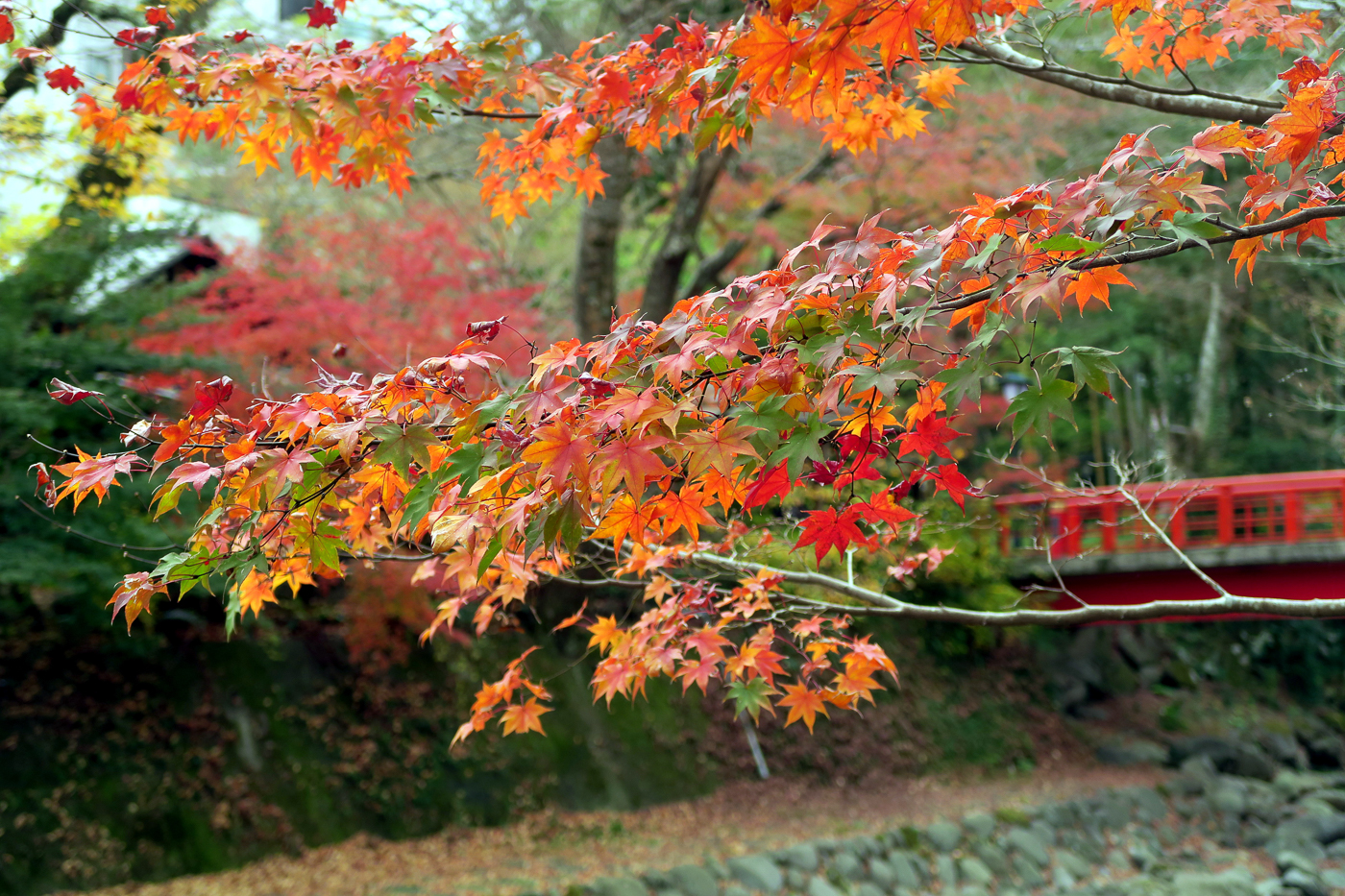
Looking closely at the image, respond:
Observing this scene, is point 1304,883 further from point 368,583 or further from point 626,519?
point 626,519

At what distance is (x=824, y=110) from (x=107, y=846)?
270 inches

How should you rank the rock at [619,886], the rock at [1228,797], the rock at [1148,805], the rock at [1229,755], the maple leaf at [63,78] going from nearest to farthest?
the maple leaf at [63,78], the rock at [619,886], the rock at [1148,805], the rock at [1228,797], the rock at [1229,755]

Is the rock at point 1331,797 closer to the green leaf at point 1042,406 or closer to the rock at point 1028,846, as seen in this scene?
the rock at point 1028,846

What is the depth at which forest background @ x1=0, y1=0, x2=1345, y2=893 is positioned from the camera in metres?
6.59

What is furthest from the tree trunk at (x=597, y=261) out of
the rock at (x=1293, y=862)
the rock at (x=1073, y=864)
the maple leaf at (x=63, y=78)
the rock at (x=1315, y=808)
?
the rock at (x=1315, y=808)

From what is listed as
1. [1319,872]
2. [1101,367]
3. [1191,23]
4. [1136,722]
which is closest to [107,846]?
[1101,367]

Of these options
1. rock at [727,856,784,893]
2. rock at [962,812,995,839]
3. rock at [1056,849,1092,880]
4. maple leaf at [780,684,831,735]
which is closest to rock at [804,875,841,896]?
rock at [727,856,784,893]

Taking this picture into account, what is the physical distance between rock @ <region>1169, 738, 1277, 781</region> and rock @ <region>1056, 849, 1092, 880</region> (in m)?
4.30

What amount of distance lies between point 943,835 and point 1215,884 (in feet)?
9.16

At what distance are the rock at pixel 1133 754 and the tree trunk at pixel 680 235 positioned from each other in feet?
32.1

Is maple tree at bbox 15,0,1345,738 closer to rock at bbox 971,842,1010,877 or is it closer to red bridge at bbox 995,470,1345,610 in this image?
red bridge at bbox 995,470,1345,610

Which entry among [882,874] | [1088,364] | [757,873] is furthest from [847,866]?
[1088,364]

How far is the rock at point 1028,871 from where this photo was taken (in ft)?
31.4

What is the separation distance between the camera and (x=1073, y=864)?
10094 mm
